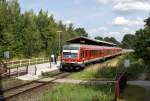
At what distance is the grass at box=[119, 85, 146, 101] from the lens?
21562 mm

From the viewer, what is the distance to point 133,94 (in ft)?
76.9

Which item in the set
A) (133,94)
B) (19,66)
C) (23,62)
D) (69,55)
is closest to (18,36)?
(23,62)

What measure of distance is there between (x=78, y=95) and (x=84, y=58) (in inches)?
925

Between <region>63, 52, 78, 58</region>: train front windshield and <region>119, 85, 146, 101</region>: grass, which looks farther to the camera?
<region>63, 52, 78, 58</region>: train front windshield

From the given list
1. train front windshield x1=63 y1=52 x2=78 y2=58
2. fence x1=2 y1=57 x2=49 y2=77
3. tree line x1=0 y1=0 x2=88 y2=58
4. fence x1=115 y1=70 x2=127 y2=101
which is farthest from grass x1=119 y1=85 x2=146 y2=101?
tree line x1=0 y1=0 x2=88 y2=58

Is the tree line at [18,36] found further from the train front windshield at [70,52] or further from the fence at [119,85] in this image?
the fence at [119,85]

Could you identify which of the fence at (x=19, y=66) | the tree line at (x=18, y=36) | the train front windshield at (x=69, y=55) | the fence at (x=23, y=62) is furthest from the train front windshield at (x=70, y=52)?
the tree line at (x=18, y=36)

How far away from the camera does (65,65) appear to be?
139 feet

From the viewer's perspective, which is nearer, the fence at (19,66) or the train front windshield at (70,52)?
the fence at (19,66)

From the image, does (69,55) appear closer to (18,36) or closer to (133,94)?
(133,94)

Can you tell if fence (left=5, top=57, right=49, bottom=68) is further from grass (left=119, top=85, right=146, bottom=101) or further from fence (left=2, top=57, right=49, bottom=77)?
grass (left=119, top=85, right=146, bottom=101)

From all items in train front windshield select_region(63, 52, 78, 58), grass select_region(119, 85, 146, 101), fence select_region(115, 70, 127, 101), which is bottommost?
grass select_region(119, 85, 146, 101)

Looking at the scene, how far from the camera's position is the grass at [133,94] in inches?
849

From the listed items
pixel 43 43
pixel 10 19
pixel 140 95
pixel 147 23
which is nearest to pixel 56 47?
pixel 43 43
